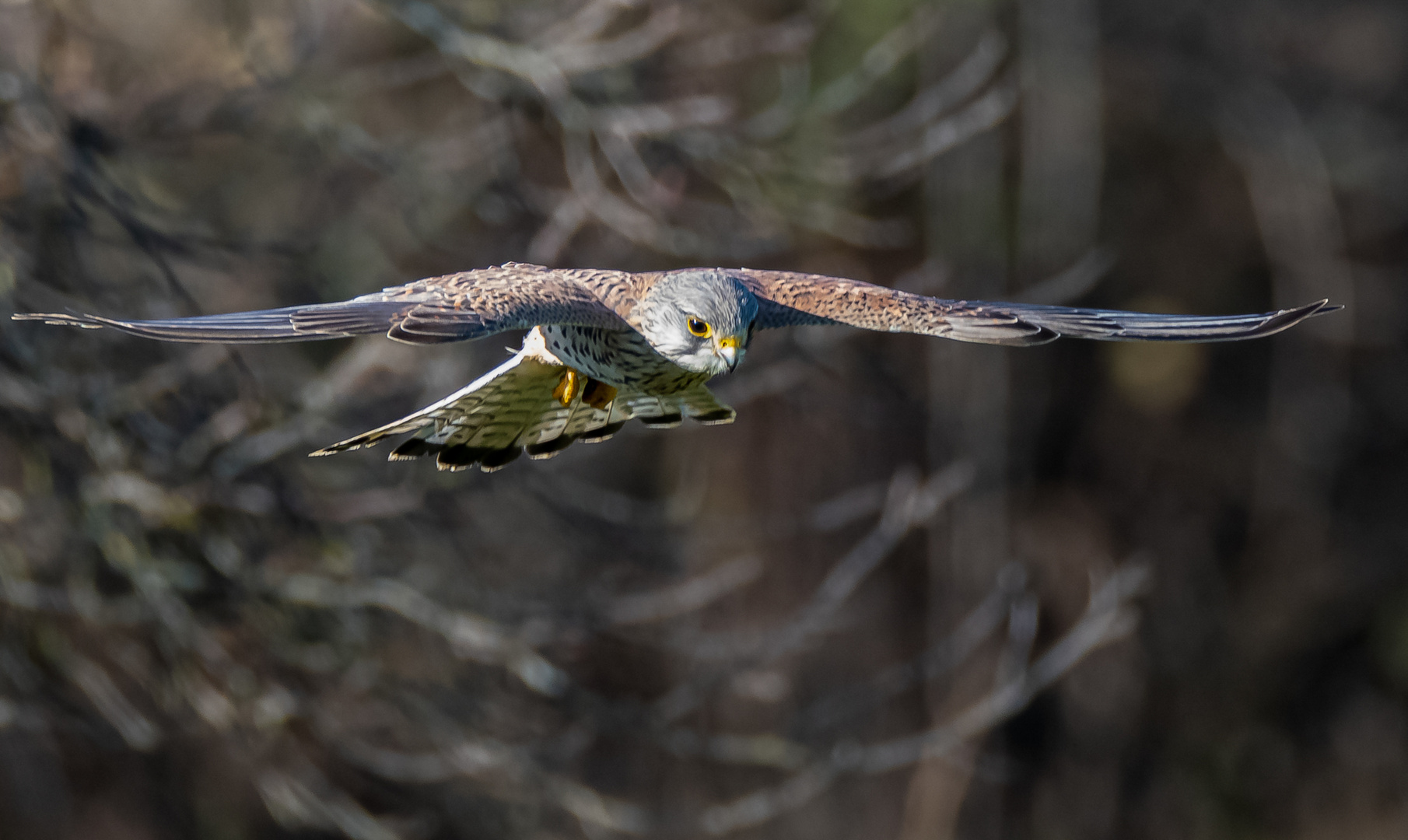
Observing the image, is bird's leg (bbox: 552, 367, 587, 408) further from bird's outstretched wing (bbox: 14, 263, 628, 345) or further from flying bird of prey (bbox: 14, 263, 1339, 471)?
bird's outstretched wing (bbox: 14, 263, 628, 345)

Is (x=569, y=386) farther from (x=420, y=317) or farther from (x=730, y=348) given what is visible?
Answer: (x=420, y=317)

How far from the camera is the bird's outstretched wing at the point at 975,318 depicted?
115 inches

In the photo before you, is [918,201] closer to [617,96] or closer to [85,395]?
[617,96]

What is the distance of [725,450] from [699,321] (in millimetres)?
6562

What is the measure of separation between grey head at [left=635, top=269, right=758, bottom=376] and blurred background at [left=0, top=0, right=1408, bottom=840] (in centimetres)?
170

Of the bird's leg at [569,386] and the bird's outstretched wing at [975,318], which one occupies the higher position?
the bird's outstretched wing at [975,318]

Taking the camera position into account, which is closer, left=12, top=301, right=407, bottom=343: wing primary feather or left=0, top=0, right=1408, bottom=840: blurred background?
left=12, top=301, right=407, bottom=343: wing primary feather

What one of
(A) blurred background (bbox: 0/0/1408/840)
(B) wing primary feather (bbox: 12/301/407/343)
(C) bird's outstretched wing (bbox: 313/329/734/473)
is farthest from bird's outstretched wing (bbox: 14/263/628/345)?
(A) blurred background (bbox: 0/0/1408/840)

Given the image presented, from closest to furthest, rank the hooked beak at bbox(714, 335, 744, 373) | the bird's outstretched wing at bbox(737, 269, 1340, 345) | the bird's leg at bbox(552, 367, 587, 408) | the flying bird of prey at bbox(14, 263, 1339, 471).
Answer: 1. the flying bird of prey at bbox(14, 263, 1339, 471)
2. the bird's outstretched wing at bbox(737, 269, 1340, 345)
3. the hooked beak at bbox(714, 335, 744, 373)
4. the bird's leg at bbox(552, 367, 587, 408)

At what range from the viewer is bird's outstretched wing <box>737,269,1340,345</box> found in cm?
291

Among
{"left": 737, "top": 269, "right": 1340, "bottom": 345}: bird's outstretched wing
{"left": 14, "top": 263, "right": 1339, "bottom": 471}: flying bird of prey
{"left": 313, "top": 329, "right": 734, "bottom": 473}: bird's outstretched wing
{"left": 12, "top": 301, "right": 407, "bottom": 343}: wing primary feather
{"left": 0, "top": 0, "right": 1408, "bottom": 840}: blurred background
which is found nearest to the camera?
{"left": 12, "top": 301, "right": 407, "bottom": 343}: wing primary feather

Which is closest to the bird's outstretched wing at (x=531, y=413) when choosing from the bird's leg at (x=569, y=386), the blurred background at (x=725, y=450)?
the bird's leg at (x=569, y=386)

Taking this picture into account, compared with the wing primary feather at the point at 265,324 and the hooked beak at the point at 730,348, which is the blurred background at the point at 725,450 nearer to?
the hooked beak at the point at 730,348

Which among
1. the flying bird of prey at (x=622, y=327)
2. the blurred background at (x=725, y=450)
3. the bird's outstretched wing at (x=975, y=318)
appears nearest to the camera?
the flying bird of prey at (x=622, y=327)
